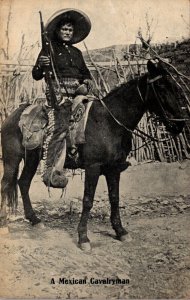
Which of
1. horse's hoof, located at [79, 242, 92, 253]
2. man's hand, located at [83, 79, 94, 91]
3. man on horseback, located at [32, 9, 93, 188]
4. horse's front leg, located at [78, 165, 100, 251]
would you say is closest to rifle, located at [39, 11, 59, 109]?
man on horseback, located at [32, 9, 93, 188]

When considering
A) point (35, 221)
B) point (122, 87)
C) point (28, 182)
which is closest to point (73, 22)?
point (122, 87)

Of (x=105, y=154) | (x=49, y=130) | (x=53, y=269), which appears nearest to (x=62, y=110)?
(x=49, y=130)

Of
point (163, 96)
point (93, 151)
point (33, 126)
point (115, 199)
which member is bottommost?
point (115, 199)

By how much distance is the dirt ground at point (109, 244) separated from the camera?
2.13m

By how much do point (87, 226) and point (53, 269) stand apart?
0.29m

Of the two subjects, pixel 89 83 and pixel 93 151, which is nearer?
pixel 93 151

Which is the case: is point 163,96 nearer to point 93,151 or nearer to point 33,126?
point 93,151

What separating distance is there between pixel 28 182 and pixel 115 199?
0.50 m

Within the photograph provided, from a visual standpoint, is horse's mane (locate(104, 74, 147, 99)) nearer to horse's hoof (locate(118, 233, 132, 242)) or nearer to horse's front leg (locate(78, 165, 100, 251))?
horse's front leg (locate(78, 165, 100, 251))

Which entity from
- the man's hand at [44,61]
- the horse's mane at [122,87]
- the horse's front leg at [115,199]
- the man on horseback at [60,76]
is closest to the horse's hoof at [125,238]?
the horse's front leg at [115,199]

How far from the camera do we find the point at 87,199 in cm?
214

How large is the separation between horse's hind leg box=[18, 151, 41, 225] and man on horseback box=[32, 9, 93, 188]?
0.33 ft

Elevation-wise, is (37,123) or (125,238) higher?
(37,123)

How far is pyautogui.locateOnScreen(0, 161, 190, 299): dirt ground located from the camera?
2133 mm
